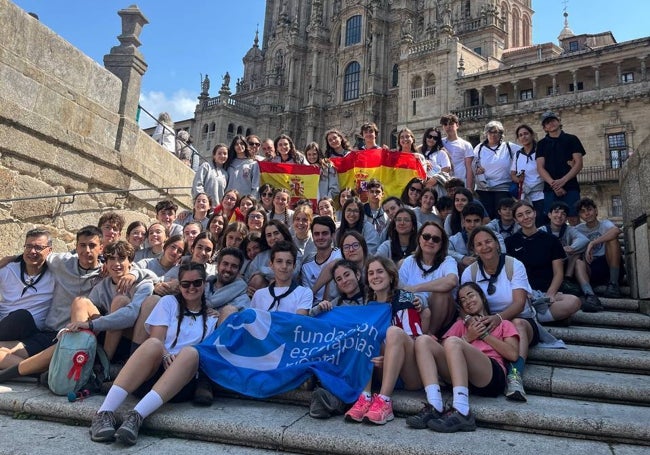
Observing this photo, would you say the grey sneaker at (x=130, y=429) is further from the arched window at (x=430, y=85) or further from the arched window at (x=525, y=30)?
the arched window at (x=525, y=30)

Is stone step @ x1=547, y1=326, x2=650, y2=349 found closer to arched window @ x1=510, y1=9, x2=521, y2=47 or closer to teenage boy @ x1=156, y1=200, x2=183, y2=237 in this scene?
teenage boy @ x1=156, y1=200, x2=183, y2=237

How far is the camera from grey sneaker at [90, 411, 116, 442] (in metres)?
3.64

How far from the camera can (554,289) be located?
589cm

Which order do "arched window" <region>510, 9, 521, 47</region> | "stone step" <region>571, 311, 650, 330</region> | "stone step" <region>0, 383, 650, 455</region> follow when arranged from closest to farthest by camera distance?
1. "stone step" <region>0, 383, 650, 455</region>
2. "stone step" <region>571, 311, 650, 330</region>
3. "arched window" <region>510, 9, 521, 47</region>

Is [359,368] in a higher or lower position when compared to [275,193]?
lower

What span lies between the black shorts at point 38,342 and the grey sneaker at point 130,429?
6.17 feet

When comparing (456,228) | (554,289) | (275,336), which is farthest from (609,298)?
(275,336)

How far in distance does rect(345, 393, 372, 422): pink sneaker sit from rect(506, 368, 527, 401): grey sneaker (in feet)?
3.94

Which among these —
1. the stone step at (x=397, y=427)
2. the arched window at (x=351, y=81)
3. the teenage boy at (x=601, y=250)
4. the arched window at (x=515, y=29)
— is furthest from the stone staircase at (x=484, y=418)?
the arched window at (x=351, y=81)

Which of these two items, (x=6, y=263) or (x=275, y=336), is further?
(x=6, y=263)

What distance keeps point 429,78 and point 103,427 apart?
3709cm

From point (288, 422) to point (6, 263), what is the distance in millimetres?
3939

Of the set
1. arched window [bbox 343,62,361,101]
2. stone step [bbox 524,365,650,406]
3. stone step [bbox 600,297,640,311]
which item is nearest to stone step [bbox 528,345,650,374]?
stone step [bbox 524,365,650,406]

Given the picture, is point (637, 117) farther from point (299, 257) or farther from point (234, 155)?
point (299, 257)
